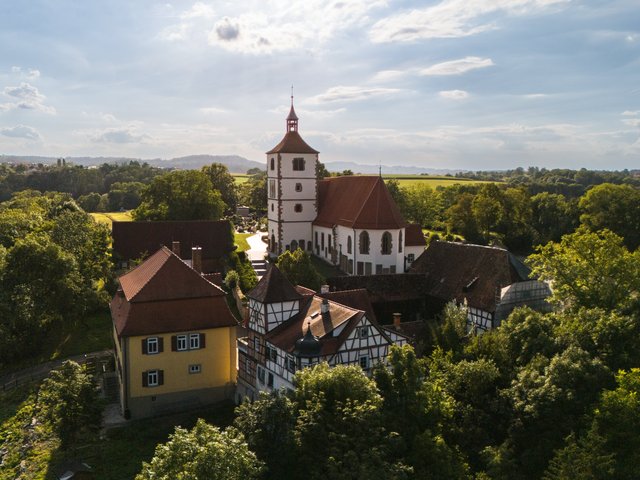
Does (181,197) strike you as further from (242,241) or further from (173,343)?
(173,343)

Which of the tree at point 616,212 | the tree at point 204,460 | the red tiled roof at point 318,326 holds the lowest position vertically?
the tree at point 204,460

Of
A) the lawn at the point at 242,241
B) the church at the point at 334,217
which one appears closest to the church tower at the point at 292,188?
the church at the point at 334,217

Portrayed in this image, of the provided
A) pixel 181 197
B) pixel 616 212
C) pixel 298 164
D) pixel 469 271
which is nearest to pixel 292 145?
pixel 298 164

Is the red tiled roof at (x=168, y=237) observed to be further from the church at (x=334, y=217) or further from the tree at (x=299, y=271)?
the tree at (x=299, y=271)

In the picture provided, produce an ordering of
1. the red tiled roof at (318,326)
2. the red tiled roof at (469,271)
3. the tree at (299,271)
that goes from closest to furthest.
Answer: the red tiled roof at (318,326), the red tiled roof at (469,271), the tree at (299,271)

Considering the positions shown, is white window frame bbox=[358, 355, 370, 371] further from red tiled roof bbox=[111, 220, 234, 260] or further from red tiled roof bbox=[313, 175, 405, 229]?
red tiled roof bbox=[111, 220, 234, 260]

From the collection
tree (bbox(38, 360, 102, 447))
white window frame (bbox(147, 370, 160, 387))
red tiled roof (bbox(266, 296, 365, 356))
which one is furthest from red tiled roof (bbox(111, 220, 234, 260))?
tree (bbox(38, 360, 102, 447))

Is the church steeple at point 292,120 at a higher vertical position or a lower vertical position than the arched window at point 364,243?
higher
